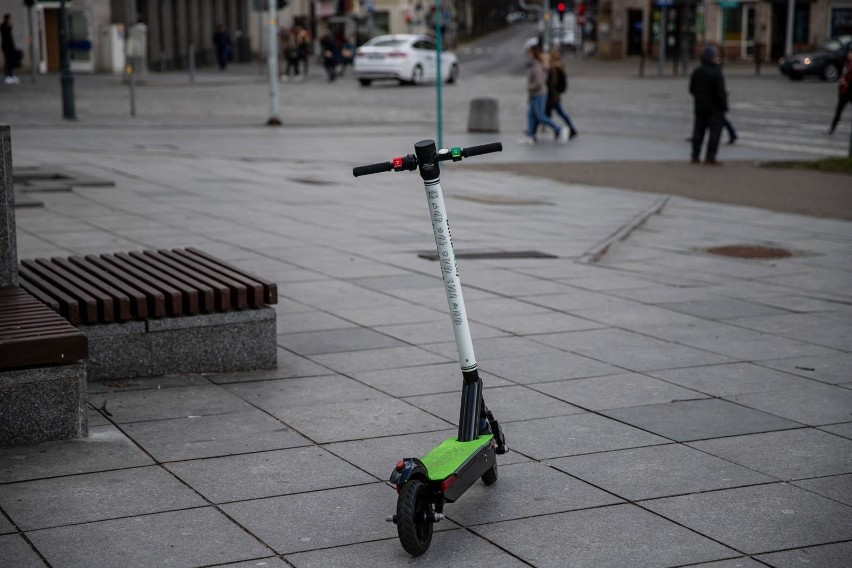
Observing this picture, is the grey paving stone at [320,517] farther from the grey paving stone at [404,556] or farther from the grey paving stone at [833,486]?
the grey paving stone at [833,486]

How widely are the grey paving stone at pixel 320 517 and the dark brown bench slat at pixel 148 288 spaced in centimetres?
199

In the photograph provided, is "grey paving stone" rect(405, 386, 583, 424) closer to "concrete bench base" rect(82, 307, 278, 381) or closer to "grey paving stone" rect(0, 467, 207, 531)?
"concrete bench base" rect(82, 307, 278, 381)

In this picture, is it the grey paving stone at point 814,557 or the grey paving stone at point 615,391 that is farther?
the grey paving stone at point 615,391

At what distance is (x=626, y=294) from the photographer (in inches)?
361

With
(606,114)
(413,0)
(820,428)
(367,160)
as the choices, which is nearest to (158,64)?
(606,114)

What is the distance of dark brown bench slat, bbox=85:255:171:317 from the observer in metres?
6.54

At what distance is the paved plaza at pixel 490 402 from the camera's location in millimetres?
4492

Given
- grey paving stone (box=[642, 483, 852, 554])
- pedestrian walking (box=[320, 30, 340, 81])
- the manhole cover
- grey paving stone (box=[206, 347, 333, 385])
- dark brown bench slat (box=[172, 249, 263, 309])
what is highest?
pedestrian walking (box=[320, 30, 340, 81])

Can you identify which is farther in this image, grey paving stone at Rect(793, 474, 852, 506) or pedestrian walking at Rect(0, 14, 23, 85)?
pedestrian walking at Rect(0, 14, 23, 85)

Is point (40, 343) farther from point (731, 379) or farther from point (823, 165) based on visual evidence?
point (823, 165)

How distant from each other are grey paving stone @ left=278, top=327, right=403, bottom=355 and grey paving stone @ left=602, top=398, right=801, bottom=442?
186 cm

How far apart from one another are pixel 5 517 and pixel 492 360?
3229mm

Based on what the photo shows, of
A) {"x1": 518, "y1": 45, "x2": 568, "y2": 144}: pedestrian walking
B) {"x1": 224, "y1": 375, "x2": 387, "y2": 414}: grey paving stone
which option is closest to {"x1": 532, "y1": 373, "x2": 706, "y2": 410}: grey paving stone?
{"x1": 224, "y1": 375, "x2": 387, "y2": 414}: grey paving stone

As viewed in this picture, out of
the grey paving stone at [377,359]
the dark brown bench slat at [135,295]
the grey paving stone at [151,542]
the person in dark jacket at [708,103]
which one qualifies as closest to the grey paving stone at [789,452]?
the grey paving stone at [377,359]
